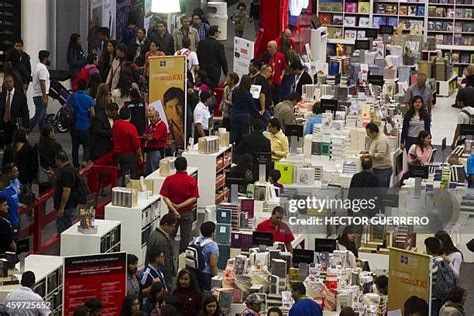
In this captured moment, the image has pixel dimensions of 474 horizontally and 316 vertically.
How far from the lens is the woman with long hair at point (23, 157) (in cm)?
1609

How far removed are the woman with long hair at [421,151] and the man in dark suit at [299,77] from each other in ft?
15.2

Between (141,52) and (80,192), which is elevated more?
(141,52)

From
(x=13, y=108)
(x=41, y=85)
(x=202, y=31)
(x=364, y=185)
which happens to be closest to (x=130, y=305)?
(x=364, y=185)

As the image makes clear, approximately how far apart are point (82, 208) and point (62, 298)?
100 inches

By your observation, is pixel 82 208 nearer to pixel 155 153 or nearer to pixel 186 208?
pixel 186 208

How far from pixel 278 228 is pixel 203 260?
1.13 metres

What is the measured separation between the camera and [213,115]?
21109 mm

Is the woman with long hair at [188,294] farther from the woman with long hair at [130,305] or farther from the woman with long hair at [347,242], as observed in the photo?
the woman with long hair at [347,242]

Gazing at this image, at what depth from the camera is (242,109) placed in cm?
1970

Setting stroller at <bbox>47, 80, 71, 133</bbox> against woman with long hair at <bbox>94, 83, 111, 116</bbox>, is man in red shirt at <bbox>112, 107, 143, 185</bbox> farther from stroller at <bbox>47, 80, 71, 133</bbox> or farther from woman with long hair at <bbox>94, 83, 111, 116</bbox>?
stroller at <bbox>47, 80, 71, 133</bbox>

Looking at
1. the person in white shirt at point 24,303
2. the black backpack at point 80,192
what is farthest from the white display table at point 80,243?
the person in white shirt at point 24,303

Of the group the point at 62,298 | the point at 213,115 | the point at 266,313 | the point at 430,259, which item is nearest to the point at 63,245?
the point at 62,298

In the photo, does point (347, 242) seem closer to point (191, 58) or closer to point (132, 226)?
point (132, 226)

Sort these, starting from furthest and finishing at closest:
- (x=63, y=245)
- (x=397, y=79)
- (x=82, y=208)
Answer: (x=397, y=79) < (x=82, y=208) < (x=63, y=245)
